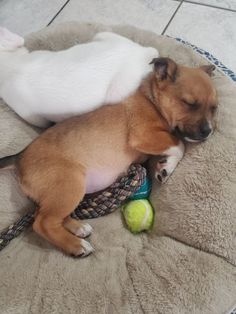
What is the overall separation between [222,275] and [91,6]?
2.06 m

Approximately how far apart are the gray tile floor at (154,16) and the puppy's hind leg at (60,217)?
1.21 metres

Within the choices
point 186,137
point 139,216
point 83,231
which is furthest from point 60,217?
point 186,137

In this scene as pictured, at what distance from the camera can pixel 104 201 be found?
1.68m

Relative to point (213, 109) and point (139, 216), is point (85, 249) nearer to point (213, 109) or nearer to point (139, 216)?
point (139, 216)

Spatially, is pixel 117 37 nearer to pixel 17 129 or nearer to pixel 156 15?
pixel 17 129

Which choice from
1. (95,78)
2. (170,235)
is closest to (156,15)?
(95,78)

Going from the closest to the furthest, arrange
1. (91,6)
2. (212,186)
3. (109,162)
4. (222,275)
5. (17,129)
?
1. (222,275)
2. (212,186)
3. (109,162)
4. (17,129)
5. (91,6)

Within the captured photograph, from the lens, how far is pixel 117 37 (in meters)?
1.98

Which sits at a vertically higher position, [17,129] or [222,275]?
[222,275]

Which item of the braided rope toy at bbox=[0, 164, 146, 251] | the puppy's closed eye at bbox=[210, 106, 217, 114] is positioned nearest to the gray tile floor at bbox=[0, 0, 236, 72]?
the puppy's closed eye at bbox=[210, 106, 217, 114]

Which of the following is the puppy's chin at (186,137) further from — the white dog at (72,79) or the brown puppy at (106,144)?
the white dog at (72,79)

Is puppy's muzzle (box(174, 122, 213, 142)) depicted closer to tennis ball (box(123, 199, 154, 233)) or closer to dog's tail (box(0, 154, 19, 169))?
tennis ball (box(123, 199, 154, 233))

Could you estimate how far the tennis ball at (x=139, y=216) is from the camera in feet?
5.33

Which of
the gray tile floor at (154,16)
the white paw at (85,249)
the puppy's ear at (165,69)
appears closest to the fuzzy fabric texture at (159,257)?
the white paw at (85,249)
